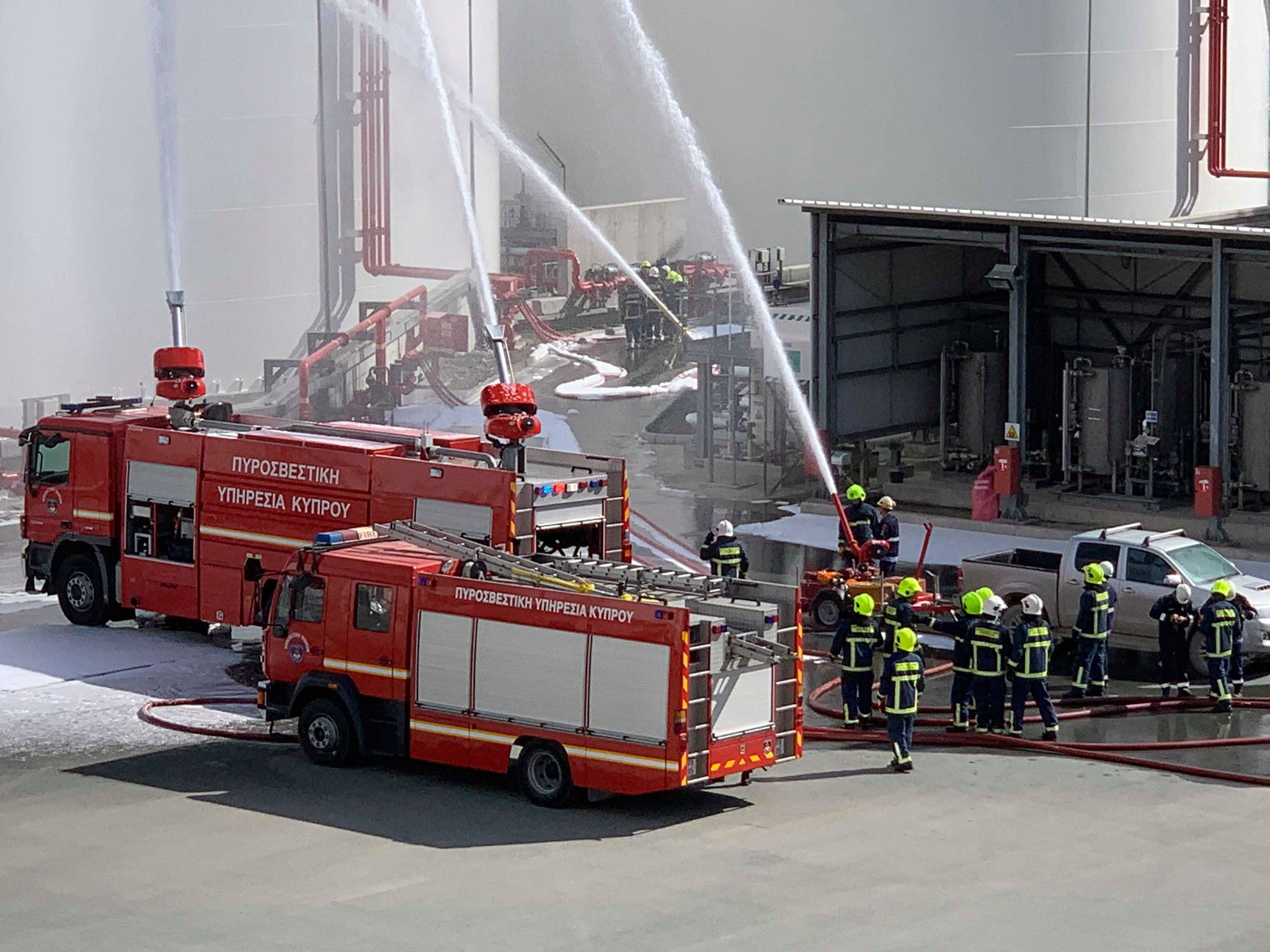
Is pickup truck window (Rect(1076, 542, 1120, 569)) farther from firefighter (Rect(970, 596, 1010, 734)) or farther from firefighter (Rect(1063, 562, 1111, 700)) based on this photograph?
firefighter (Rect(970, 596, 1010, 734))

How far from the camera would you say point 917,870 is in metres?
13.4

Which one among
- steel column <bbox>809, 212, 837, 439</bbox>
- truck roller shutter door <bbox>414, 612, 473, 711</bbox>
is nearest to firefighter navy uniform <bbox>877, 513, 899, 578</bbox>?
steel column <bbox>809, 212, 837, 439</bbox>

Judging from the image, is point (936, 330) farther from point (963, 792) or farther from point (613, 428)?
point (963, 792)

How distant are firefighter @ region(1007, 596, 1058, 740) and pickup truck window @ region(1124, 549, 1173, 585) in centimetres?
351

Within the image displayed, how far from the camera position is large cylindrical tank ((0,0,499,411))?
1199 inches

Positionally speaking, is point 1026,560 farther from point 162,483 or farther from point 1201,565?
point 162,483

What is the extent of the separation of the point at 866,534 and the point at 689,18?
750 inches

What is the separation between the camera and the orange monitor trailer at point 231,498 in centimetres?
1880

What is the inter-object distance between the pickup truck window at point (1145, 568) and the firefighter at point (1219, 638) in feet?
6.06

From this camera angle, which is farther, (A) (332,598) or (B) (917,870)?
(A) (332,598)

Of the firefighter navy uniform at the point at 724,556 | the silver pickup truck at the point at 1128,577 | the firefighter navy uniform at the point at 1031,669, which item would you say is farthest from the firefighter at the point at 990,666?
the firefighter navy uniform at the point at 724,556

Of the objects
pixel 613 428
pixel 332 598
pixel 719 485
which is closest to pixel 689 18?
pixel 613 428

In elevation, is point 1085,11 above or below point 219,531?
above

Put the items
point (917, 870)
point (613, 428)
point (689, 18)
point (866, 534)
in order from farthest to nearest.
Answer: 1. point (689, 18)
2. point (613, 428)
3. point (866, 534)
4. point (917, 870)
